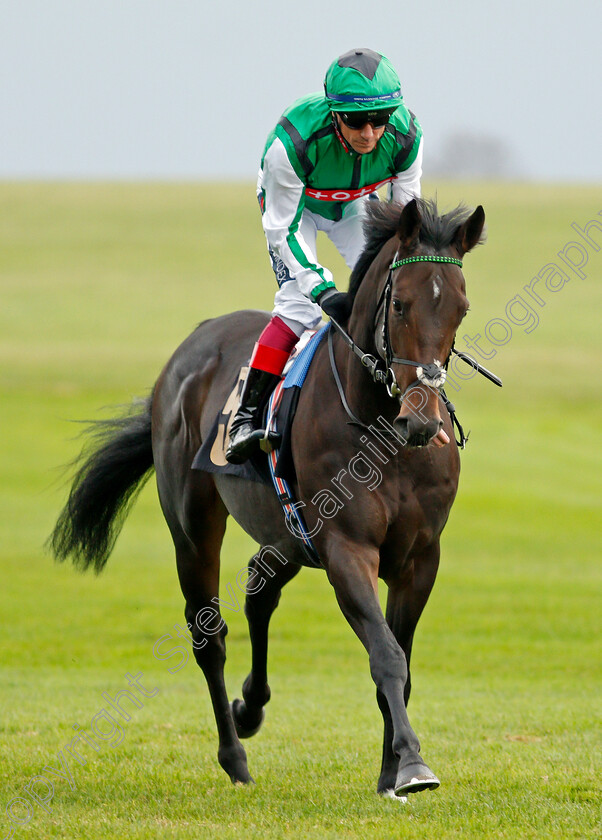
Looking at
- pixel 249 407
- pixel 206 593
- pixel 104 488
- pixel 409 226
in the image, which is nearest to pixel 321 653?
pixel 104 488

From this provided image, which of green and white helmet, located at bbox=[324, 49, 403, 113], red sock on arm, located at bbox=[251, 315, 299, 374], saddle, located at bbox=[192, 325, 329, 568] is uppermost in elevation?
green and white helmet, located at bbox=[324, 49, 403, 113]

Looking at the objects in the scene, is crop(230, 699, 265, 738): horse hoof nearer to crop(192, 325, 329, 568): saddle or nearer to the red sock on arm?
crop(192, 325, 329, 568): saddle

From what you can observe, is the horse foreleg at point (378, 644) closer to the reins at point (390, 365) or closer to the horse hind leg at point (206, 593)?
the reins at point (390, 365)

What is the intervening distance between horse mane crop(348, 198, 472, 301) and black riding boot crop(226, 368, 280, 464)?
76 centimetres

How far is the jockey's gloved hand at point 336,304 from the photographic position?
4.96 meters

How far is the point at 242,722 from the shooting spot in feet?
21.5

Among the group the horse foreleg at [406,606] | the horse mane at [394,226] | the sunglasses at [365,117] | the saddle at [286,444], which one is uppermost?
the sunglasses at [365,117]

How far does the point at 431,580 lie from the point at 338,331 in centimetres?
125

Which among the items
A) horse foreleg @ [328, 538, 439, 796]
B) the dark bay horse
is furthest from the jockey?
horse foreleg @ [328, 538, 439, 796]

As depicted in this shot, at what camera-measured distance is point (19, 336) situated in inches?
1318

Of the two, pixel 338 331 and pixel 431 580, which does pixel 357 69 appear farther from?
pixel 431 580

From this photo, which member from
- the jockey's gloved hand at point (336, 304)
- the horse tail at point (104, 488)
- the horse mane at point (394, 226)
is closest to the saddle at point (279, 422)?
the jockey's gloved hand at point (336, 304)

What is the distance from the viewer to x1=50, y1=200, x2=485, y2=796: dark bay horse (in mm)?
4254

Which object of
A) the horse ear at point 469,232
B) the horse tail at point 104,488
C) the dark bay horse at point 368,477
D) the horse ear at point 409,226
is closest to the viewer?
the dark bay horse at point 368,477
